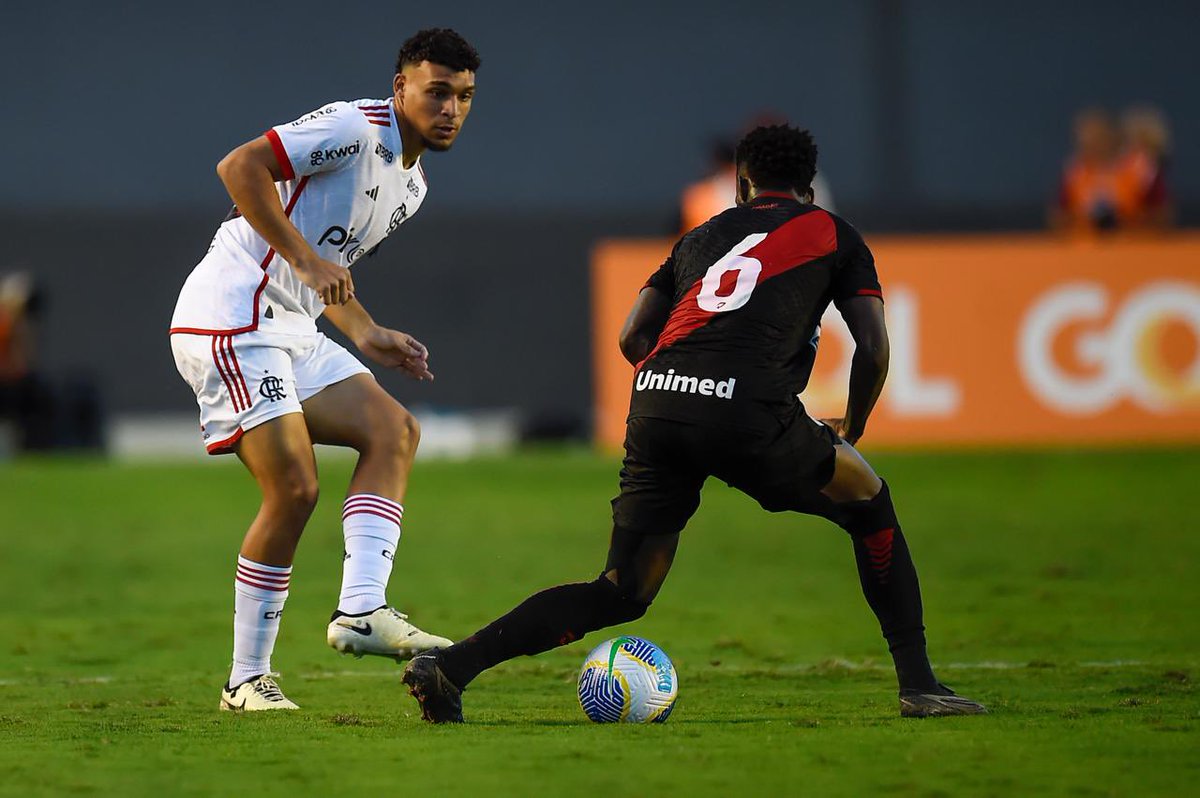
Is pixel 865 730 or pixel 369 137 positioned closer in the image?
pixel 865 730

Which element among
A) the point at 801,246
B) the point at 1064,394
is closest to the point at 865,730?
the point at 801,246

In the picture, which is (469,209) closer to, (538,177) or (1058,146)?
(538,177)

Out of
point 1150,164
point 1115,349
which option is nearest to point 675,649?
point 1115,349

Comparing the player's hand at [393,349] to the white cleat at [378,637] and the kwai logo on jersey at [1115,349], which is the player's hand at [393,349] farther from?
the kwai logo on jersey at [1115,349]

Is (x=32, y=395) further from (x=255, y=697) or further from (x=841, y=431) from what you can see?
(x=841, y=431)

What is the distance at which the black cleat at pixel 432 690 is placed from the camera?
238 inches

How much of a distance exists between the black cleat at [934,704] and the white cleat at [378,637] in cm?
151

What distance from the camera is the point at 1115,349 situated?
1641cm

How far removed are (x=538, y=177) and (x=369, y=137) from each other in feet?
57.9

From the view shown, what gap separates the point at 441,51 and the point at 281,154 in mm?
659

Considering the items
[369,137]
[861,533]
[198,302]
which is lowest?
[861,533]

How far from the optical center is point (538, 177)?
79.4ft

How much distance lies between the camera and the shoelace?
6539 mm

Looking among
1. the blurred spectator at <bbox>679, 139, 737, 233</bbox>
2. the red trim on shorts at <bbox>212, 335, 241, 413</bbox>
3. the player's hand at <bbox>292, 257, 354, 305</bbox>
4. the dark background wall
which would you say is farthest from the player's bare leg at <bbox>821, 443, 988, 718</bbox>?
the dark background wall
